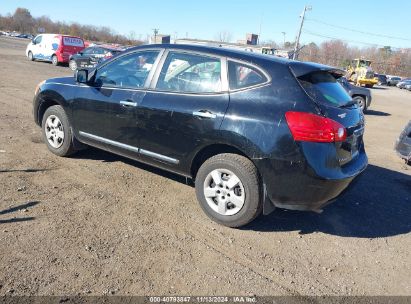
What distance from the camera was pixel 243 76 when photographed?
3.89 m

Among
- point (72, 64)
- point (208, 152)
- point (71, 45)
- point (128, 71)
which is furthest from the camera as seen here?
point (71, 45)

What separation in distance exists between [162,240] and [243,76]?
6.01ft

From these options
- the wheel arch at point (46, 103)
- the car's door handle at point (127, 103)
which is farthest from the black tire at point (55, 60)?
the car's door handle at point (127, 103)

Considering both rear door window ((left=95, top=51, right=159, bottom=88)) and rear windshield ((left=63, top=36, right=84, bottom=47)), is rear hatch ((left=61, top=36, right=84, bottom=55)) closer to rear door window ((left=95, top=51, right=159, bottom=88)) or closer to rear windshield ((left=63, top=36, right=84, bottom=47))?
rear windshield ((left=63, top=36, right=84, bottom=47))

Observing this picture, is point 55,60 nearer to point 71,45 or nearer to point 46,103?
point 71,45

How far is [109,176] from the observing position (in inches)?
196

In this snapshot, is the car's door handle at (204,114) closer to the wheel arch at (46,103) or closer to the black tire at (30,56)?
the wheel arch at (46,103)

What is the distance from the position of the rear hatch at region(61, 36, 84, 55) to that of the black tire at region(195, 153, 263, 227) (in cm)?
2211

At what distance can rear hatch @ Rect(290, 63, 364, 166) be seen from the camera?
3.63 metres

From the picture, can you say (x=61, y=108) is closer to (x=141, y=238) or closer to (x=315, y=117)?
(x=141, y=238)

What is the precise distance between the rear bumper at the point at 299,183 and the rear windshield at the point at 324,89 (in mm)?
684

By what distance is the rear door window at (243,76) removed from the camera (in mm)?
3809

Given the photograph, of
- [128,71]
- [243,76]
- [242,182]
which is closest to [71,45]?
[128,71]

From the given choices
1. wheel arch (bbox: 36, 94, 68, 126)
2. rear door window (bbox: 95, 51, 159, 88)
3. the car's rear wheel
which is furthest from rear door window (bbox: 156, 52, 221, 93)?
the car's rear wheel
